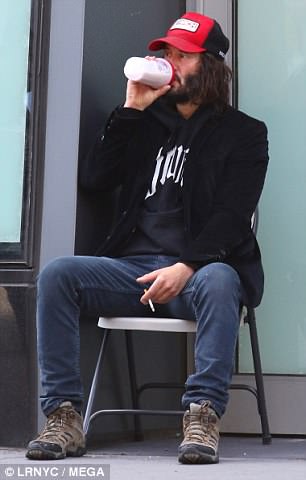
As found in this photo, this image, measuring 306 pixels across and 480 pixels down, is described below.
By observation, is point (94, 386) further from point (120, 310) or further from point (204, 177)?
point (204, 177)

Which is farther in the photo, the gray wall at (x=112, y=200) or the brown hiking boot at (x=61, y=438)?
the gray wall at (x=112, y=200)

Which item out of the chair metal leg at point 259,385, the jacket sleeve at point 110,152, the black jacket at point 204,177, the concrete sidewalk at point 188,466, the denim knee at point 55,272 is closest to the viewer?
the concrete sidewalk at point 188,466

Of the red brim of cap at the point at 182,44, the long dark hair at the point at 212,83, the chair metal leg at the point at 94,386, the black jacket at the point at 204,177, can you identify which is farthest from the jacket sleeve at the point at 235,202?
the chair metal leg at the point at 94,386

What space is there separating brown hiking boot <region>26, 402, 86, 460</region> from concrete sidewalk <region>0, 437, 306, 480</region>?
37mm

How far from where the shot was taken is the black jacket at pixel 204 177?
3605 millimetres

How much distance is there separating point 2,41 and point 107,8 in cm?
44

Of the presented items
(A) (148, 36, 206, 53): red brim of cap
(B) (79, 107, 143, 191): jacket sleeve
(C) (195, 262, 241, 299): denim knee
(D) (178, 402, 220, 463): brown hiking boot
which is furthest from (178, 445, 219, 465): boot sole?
(A) (148, 36, 206, 53): red brim of cap

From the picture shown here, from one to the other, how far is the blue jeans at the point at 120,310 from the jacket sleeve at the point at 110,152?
36 centimetres

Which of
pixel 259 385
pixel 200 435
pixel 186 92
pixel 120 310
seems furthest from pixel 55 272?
pixel 259 385

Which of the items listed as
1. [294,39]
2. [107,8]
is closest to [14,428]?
[107,8]

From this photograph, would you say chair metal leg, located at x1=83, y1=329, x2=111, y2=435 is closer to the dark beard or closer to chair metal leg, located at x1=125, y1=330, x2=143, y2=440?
chair metal leg, located at x1=125, y1=330, x2=143, y2=440

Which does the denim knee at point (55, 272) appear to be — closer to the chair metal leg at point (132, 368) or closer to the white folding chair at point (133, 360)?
the white folding chair at point (133, 360)

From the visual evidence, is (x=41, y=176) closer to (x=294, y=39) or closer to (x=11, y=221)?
(x=11, y=221)

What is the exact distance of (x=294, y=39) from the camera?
4.50 m
